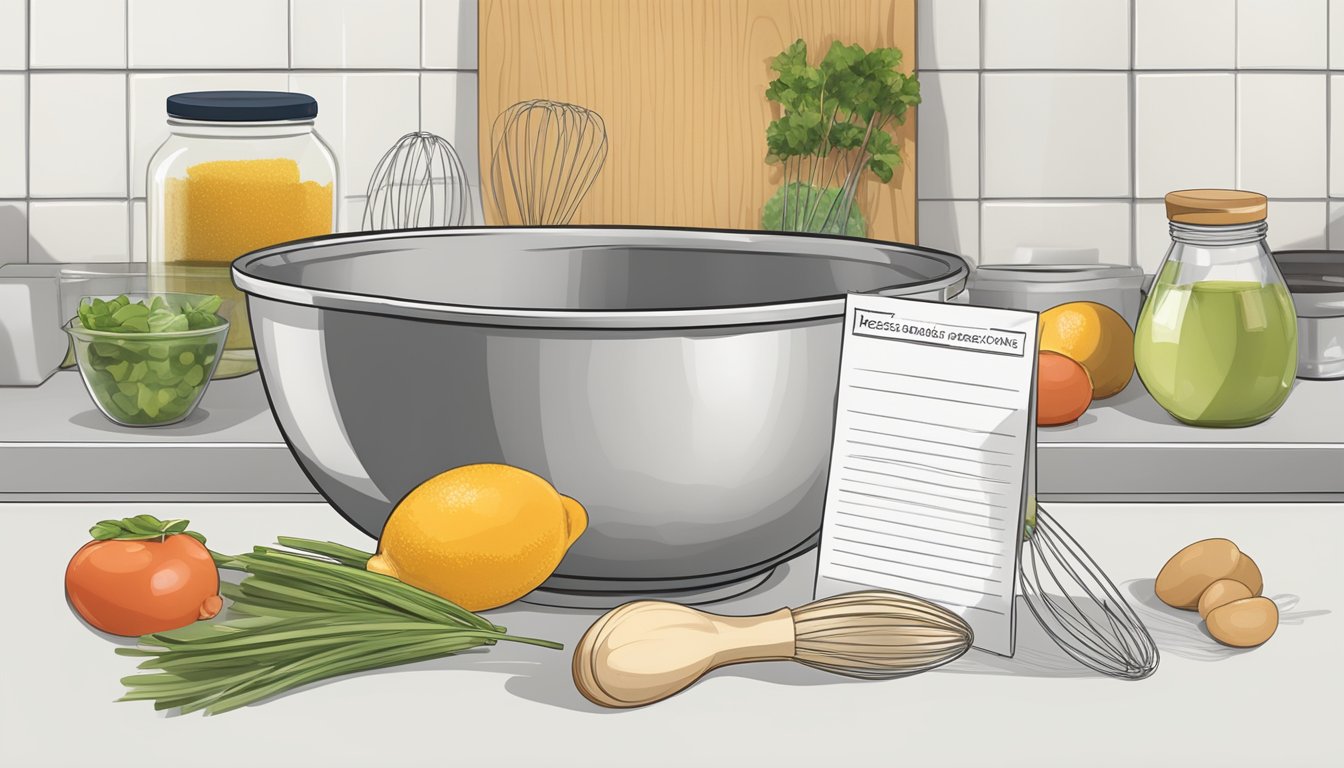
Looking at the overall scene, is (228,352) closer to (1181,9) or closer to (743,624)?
(743,624)

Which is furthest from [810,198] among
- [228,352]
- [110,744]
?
[110,744]

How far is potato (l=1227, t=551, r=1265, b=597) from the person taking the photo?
0.66 m

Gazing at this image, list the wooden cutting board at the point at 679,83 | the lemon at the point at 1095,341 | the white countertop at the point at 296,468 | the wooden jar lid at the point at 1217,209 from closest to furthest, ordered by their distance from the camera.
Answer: the wooden jar lid at the point at 1217,209 < the white countertop at the point at 296,468 < the lemon at the point at 1095,341 < the wooden cutting board at the point at 679,83

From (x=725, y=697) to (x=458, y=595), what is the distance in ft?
0.41

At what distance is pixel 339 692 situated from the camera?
0.56 m

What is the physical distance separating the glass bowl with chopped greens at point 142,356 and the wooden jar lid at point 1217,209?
2.28 ft

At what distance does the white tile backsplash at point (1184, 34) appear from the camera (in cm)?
161

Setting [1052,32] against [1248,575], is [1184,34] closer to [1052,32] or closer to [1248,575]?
[1052,32]

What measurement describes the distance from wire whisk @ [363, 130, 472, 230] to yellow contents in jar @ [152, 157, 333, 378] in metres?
0.32

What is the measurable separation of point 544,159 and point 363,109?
22 centimetres

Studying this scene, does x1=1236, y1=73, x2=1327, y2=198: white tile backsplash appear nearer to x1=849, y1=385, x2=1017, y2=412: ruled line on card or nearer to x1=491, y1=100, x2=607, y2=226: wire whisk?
x1=491, y1=100, x2=607, y2=226: wire whisk

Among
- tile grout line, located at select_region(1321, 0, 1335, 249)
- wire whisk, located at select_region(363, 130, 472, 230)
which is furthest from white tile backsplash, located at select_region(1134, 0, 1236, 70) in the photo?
wire whisk, located at select_region(363, 130, 472, 230)

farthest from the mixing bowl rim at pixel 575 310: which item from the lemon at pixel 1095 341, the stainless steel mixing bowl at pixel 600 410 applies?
the lemon at pixel 1095 341

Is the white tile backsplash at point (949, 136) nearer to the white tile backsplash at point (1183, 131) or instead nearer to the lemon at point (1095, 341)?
the white tile backsplash at point (1183, 131)
